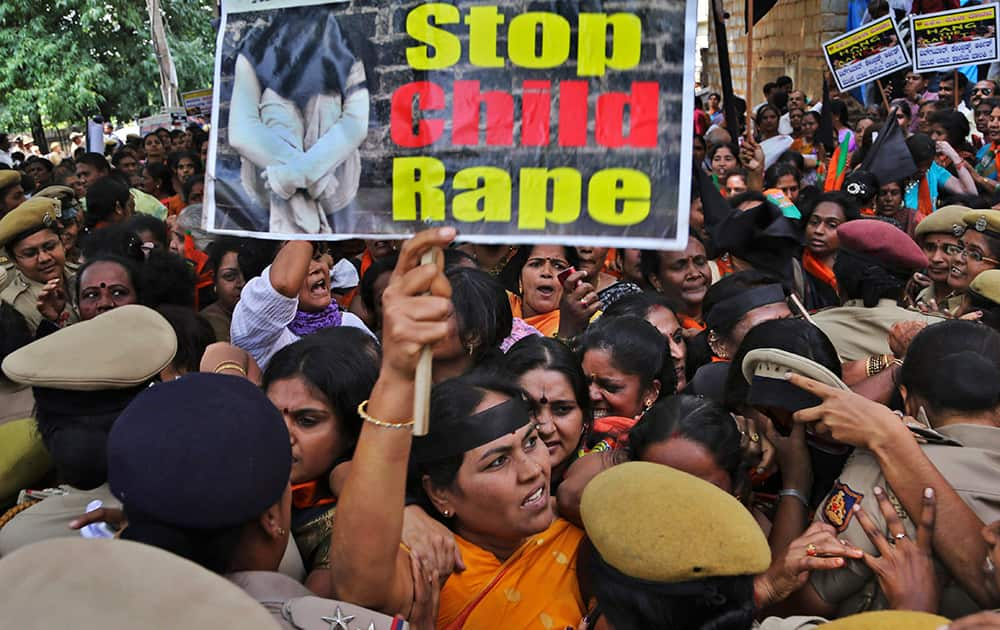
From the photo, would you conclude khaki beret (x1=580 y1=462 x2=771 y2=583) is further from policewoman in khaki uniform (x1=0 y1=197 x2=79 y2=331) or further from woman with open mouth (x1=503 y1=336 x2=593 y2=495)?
policewoman in khaki uniform (x1=0 y1=197 x2=79 y2=331)

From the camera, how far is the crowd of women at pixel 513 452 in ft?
5.38

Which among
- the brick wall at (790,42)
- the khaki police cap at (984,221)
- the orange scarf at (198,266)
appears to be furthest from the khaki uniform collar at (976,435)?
the brick wall at (790,42)

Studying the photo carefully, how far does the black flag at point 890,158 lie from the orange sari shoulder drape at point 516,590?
5.41 meters

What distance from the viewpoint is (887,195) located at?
266 inches

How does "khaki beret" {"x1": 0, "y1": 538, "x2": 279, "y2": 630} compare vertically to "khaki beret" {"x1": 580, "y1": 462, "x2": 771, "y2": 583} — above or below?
above

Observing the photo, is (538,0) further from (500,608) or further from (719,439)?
(500,608)

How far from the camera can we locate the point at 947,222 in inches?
180

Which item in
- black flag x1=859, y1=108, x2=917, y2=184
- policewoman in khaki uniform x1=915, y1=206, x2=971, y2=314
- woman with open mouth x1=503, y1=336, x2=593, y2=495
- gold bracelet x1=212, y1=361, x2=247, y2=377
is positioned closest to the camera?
woman with open mouth x1=503, y1=336, x2=593, y2=495

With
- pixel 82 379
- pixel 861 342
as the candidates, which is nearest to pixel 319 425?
pixel 82 379

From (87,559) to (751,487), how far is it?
1961mm

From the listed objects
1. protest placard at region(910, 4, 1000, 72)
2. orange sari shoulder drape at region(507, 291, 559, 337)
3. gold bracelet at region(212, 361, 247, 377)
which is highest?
protest placard at region(910, 4, 1000, 72)

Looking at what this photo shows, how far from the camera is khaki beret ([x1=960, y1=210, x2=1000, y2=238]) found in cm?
423

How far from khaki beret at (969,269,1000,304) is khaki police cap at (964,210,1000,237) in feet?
2.89

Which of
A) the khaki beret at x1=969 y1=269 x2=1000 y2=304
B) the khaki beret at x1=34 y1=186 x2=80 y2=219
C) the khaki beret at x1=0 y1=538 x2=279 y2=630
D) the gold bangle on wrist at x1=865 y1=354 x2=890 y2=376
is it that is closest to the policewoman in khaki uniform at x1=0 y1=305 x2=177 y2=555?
the khaki beret at x1=0 y1=538 x2=279 y2=630
